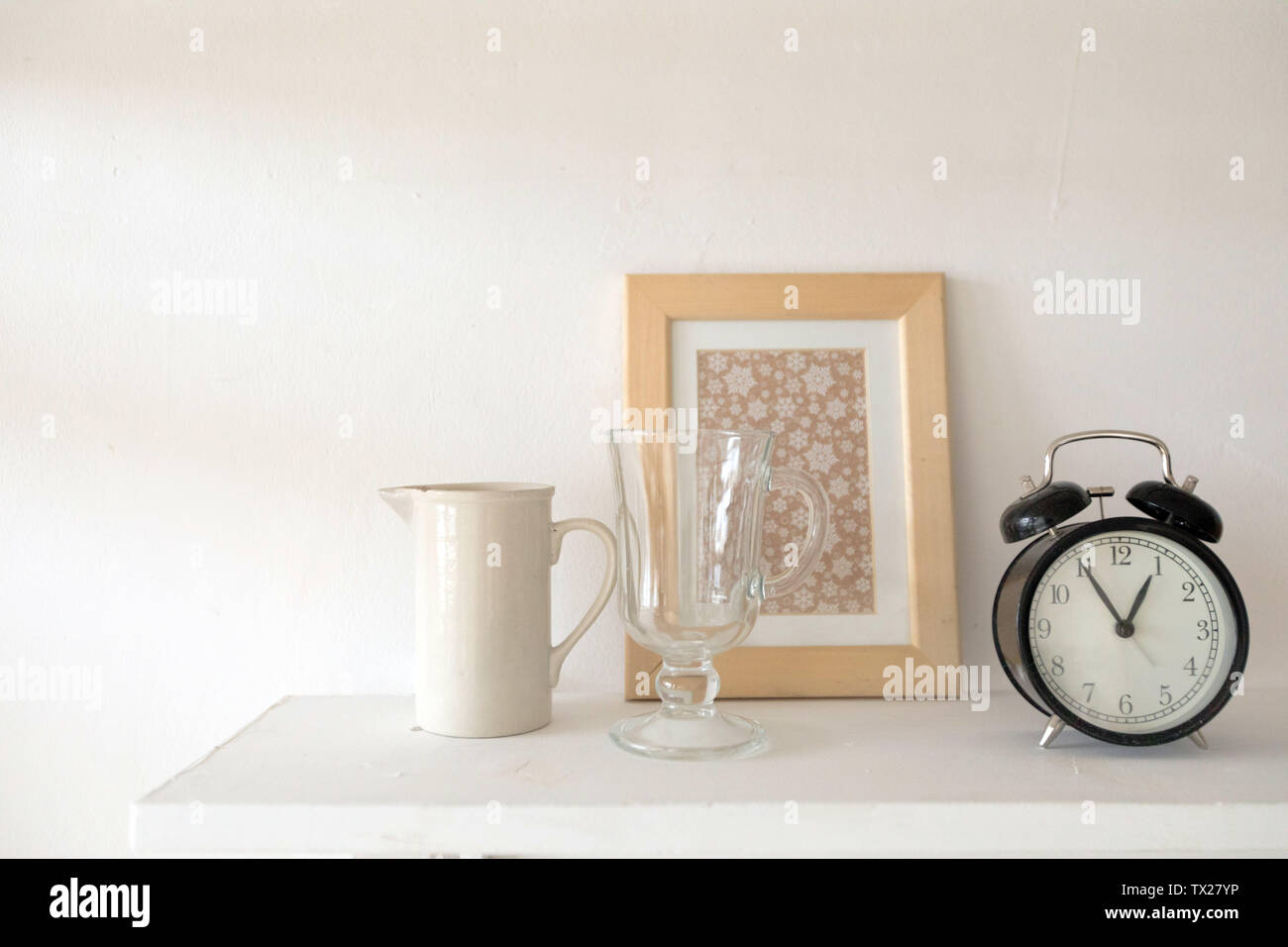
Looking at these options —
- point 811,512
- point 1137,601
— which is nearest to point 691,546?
point 811,512

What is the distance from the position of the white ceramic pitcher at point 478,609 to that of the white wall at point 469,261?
0.14 m

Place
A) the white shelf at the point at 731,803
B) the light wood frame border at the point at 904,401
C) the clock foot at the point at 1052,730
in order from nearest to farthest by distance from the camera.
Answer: the white shelf at the point at 731,803 < the clock foot at the point at 1052,730 < the light wood frame border at the point at 904,401

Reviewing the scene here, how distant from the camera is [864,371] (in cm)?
82

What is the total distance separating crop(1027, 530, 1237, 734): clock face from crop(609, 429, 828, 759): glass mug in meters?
0.21

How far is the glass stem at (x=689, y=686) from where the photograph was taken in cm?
68

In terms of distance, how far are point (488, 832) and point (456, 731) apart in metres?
0.14

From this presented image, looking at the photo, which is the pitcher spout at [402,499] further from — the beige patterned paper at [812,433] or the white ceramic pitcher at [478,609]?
the beige patterned paper at [812,433]

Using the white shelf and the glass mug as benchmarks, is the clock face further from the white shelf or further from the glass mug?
the glass mug

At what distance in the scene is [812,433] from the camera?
32.0 inches

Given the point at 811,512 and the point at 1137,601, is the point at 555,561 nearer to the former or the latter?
the point at 811,512

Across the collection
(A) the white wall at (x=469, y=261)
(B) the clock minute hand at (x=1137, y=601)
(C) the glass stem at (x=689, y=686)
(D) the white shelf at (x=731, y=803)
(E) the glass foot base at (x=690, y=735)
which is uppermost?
(A) the white wall at (x=469, y=261)

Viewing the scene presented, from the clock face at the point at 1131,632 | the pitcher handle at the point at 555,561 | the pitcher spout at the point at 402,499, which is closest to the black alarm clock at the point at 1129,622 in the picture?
the clock face at the point at 1131,632
